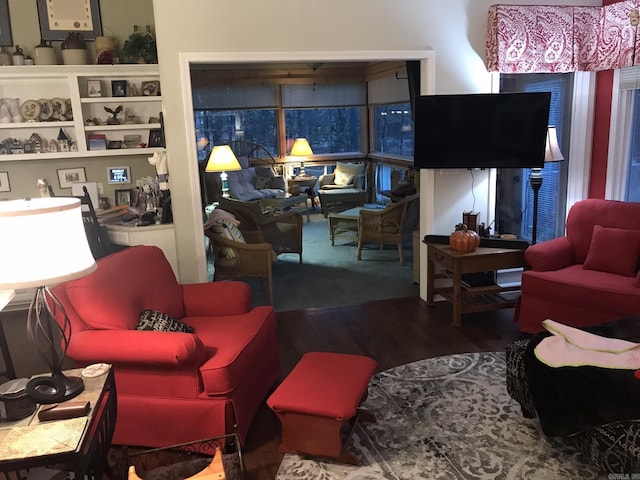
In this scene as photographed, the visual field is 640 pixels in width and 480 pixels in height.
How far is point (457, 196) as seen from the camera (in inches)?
177

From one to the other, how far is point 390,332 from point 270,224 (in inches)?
84.5

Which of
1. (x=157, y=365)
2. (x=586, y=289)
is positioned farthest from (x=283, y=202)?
(x=157, y=365)

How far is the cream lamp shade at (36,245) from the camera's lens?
1828 mm

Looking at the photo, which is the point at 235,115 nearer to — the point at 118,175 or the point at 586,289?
the point at 118,175

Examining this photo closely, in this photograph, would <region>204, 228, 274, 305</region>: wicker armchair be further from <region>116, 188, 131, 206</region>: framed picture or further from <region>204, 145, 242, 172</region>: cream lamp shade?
<region>204, 145, 242, 172</region>: cream lamp shade

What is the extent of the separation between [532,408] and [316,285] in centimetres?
285

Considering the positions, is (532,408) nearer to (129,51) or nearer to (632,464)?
(632,464)

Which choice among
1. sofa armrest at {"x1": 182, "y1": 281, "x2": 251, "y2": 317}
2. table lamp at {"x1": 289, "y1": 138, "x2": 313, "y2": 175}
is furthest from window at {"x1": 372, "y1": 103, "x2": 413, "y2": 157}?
sofa armrest at {"x1": 182, "y1": 281, "x2": 251, "y2": 317}

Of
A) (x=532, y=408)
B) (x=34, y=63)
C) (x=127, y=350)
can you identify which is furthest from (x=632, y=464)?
(x=34, y=63)

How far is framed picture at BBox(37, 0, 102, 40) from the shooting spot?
186 inches

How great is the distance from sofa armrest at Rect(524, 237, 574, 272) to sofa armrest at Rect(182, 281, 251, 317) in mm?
2090

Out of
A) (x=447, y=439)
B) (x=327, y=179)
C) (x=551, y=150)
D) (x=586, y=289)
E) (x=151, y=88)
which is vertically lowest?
(x=447, y=439)

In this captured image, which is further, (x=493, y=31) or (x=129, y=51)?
(x=129, y=51)

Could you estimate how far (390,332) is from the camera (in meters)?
4.04
